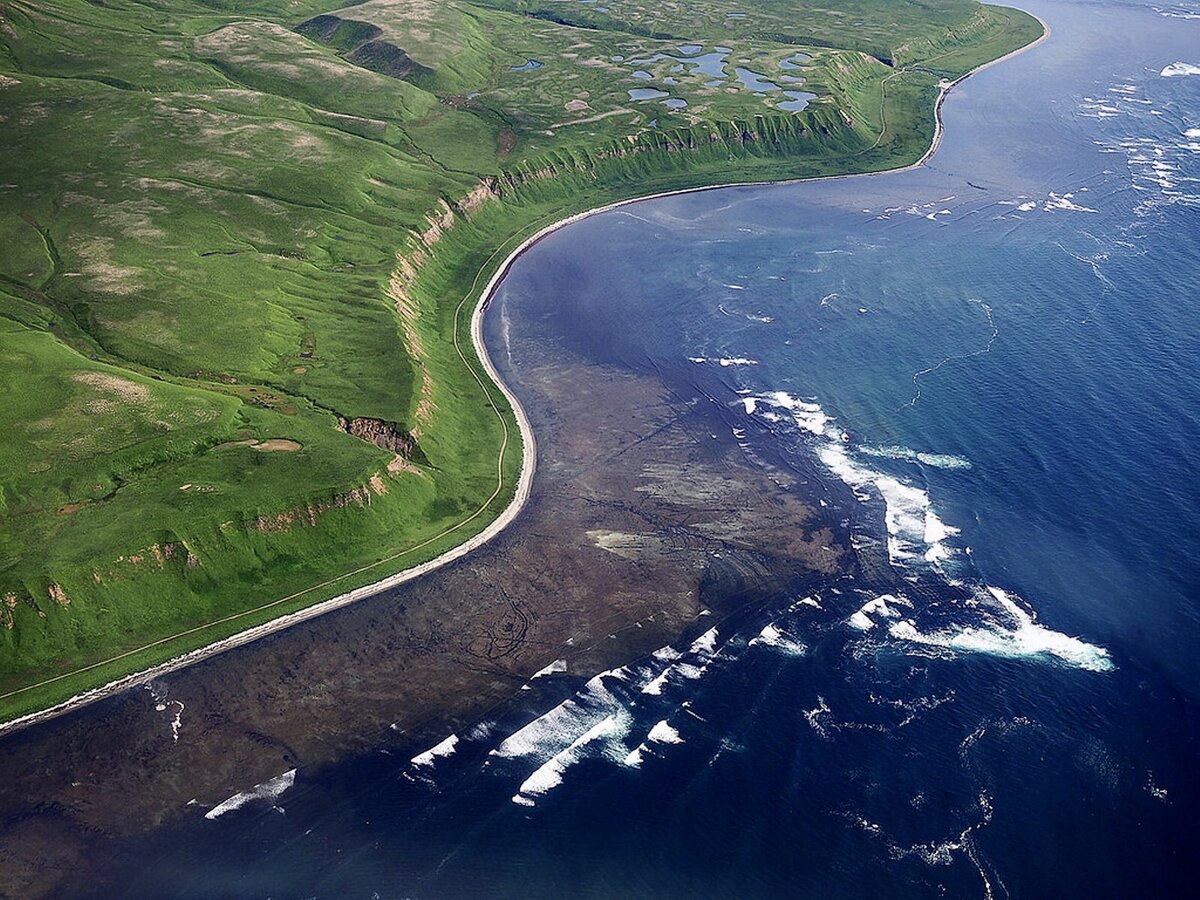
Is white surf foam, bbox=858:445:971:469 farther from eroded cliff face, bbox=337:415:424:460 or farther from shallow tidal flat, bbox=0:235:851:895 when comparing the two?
eroded cliff face, bbox=337:415:424:460

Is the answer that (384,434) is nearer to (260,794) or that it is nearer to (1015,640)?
(260,794)

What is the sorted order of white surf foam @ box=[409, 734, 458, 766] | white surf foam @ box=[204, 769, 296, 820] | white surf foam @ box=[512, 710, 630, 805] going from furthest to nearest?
1. white surf foam @ box=[409, 734, 458, 766]
2. white surf foam @ box=[512, 710, 630, 805]
3. white surf foam @ box=[204, 769, 296, 820]

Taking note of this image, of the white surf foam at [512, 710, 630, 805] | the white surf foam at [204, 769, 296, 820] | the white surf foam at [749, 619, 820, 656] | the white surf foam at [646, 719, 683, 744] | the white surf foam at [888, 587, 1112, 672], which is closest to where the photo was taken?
the white surf foam at [204, 769, 296, 820]

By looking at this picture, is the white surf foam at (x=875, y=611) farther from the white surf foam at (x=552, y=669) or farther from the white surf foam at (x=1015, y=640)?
the white surf foam at (x=552, y=669)

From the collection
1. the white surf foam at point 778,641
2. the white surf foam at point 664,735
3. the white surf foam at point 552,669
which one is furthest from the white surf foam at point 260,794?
the white surf foam at point 778,641

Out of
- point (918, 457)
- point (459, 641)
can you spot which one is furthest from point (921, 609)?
point (459, 641)

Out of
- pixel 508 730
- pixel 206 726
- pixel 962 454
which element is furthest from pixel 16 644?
pixel 962 454

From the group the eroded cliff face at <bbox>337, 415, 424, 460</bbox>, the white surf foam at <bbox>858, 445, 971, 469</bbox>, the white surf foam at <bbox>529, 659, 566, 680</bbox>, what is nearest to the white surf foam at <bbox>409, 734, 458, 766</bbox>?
the white surf foam at <bbox>529, 659, 566, 680</bbox>

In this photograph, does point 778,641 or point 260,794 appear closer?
point 260,794
